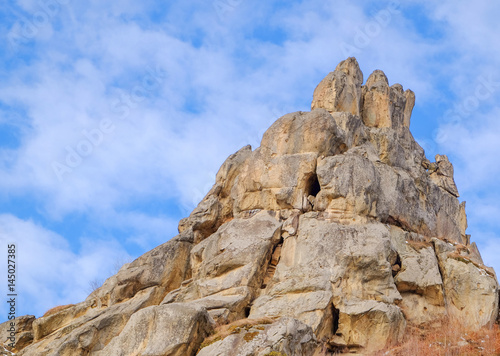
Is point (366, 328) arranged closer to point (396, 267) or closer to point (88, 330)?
point (396, 267)

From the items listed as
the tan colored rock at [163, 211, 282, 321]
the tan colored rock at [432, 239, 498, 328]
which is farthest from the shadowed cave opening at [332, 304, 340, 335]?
the tan colored rock at [432, 239, 498, 328]

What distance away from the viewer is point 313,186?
4203 cm

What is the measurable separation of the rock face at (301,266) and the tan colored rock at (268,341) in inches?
2.8

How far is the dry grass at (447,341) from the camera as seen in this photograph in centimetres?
3234

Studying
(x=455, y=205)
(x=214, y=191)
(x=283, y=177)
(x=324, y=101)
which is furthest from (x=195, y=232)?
(x=455, y=205)

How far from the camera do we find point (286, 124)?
4391 cm

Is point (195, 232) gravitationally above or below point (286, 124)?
below

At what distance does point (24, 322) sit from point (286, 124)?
69.0 ft

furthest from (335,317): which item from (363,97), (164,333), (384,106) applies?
(363,97)

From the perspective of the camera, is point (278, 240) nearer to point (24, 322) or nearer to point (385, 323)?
point (385, 323)

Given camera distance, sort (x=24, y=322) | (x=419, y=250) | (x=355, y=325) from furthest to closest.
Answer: (x=24, y=322), (x=419, y=250), (x=355, y=325)

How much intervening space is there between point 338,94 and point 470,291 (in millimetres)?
18043

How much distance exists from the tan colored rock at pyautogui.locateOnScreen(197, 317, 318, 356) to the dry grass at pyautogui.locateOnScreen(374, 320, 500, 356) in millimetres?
4896

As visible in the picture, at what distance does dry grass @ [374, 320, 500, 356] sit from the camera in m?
32.3
